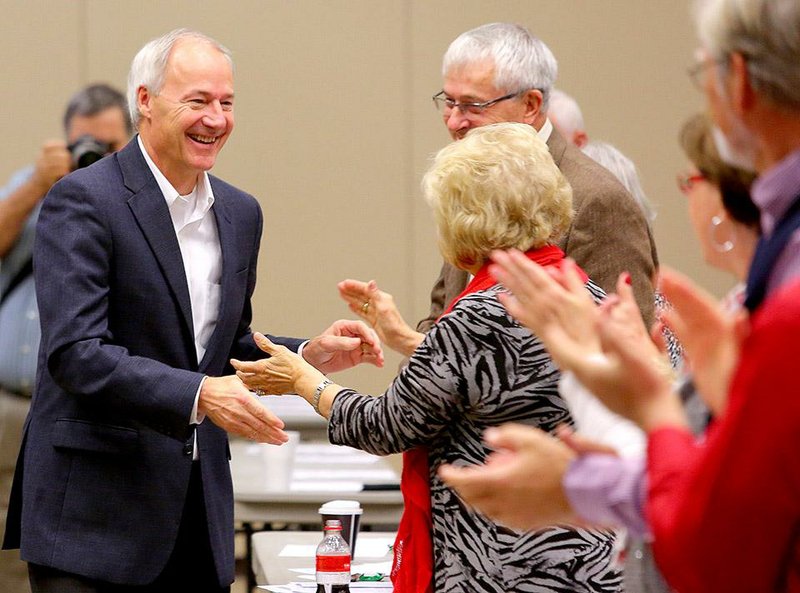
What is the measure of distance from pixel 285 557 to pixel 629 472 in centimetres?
207

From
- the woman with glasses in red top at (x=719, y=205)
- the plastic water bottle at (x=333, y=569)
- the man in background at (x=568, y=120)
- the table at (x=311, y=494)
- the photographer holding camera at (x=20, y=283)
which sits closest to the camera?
the woman with glasses in red top at (x=719, y=205)

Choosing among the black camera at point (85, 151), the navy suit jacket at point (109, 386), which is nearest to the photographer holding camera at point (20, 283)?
the black camera at point (85, 151)

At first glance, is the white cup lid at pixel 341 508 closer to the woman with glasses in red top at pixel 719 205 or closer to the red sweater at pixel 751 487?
the woman with glasses in red top at pixel 719 205

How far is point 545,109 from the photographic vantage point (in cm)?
321

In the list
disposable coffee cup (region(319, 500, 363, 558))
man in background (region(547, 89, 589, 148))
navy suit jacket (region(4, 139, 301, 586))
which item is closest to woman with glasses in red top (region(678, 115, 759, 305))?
navy suit jacket (region(4, 139, 301, 586))

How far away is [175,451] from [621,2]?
4647 millimetres

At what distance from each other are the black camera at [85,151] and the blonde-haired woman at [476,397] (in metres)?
1.94

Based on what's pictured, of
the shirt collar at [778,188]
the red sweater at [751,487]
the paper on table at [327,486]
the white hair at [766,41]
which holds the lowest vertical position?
the paper on table at [327,486]

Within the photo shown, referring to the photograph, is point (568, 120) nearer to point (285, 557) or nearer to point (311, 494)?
point (311, 494)

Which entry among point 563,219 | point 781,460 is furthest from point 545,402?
point 781,460

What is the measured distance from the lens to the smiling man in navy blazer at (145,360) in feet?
8.00

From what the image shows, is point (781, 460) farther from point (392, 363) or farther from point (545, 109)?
point (392, 363)

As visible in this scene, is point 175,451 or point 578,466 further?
point 175,451

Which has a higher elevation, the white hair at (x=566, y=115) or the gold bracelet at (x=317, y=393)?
the white hair at (x=566, y=115)
